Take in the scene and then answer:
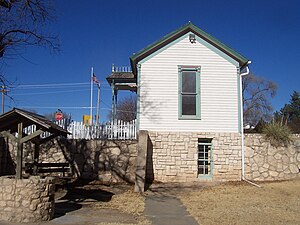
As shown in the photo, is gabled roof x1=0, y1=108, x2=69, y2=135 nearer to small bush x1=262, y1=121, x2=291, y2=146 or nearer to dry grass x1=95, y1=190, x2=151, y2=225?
dry grass x1=95, y1=190, x2=151, y2=225

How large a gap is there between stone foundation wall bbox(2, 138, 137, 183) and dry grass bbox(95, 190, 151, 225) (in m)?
2.55

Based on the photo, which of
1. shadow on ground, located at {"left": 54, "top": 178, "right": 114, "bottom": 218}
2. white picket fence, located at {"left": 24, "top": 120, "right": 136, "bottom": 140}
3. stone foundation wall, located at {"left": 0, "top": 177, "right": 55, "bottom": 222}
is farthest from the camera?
white picket fence, located at {"left": 24, "top": 120, "right": 136, "bottom": 140}

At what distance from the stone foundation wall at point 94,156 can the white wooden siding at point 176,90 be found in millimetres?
1467

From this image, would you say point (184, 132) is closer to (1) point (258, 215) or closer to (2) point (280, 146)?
(2) point (280, 146)

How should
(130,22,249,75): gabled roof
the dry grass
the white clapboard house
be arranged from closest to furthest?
1. the dry grass
2. the white clapboard house
3. (130,22,249,75): gabled roof

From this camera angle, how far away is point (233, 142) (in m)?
14.0

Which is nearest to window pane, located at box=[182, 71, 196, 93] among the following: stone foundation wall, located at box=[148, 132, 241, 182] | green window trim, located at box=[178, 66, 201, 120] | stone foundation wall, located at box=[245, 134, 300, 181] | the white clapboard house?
the white clapboard house

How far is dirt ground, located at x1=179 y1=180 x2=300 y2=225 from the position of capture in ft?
24.3

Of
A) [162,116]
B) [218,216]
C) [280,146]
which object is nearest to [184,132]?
[162,116]

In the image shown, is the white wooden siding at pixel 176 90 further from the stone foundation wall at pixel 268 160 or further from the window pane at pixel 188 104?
the stone foundation wall at pixel 268 160

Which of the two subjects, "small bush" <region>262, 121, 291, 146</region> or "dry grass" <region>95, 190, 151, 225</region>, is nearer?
"dry grass" <region>95, 190, 151, 225</region>

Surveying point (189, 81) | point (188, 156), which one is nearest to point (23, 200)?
point (188, 156)

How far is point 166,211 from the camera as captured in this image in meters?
8.48

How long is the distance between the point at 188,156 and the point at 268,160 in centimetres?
362
